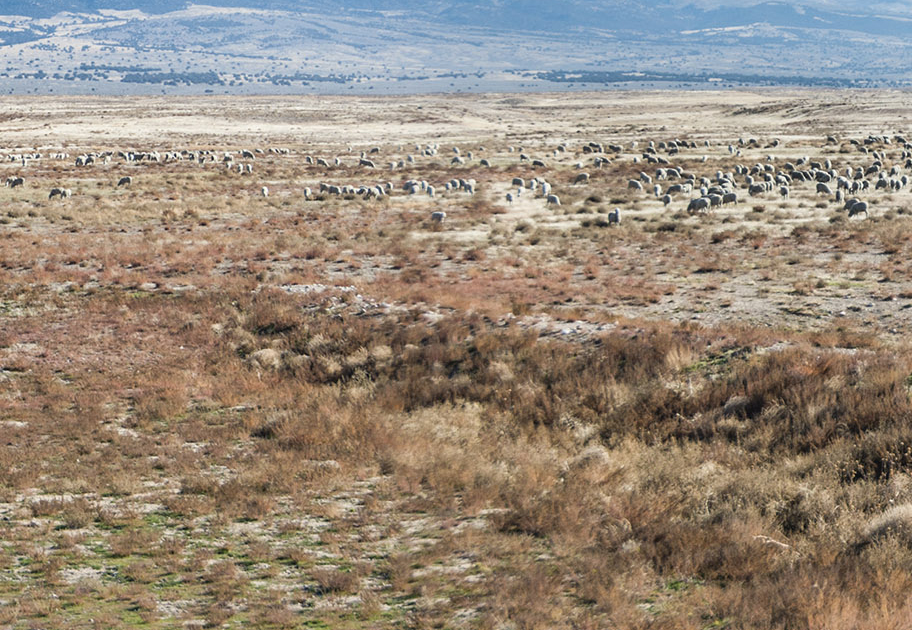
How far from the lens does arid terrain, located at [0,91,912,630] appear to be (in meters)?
7.63

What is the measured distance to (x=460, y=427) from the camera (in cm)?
1240

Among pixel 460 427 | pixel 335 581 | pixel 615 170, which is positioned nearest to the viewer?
pixel 335 581

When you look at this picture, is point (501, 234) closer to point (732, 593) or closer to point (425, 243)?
point (425, 243)

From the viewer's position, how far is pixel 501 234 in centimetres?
3219

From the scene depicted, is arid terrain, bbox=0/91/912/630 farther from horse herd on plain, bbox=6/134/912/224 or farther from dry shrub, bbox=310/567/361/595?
horse herd on plain, bbox=6/134/912/224

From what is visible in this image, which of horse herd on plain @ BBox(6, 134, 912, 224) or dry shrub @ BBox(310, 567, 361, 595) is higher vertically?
horse herd on plain @ BBox(6, 134, 912, 224)

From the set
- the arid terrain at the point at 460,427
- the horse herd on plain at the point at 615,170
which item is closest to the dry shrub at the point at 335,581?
the arid terrain at the point at 460,427

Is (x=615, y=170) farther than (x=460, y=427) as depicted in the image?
Yes

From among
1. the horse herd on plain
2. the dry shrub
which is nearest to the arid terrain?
the dry shrub

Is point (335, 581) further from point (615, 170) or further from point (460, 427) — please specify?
point (615, 170)

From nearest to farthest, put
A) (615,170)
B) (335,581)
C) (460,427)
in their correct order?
(335,581) < (460,427) < (615,170)

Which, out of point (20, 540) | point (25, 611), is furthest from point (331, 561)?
point (20, 540)

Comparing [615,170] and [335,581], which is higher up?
[615,170]

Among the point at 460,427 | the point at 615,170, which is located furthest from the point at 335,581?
the point at 615,170
